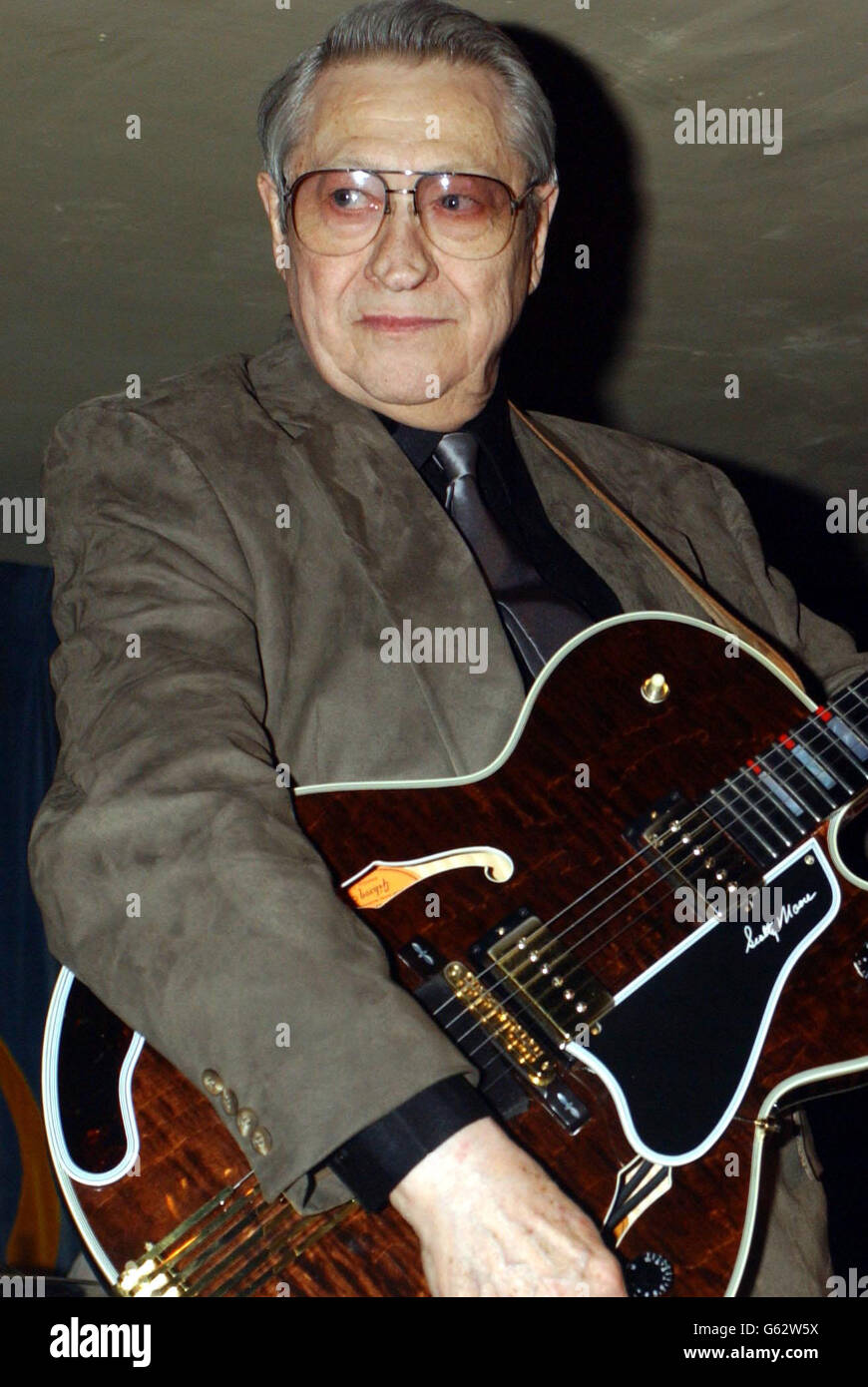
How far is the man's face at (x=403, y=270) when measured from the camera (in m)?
1.50

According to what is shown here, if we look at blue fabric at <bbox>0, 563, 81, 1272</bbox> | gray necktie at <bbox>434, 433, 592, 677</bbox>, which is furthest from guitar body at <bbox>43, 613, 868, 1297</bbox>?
blue fabric at <bbox>0, 563, 81, 1272</bbox>

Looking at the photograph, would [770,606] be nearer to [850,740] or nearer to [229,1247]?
[850,740]

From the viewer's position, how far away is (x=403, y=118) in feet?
4.99

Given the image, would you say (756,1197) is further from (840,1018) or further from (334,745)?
(334,745)

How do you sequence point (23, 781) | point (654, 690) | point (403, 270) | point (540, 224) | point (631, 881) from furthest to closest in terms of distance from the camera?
point (23, 781), point (540, 224), point (403, 270), point (654, 690), point (631, 881)

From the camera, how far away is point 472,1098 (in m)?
1.00

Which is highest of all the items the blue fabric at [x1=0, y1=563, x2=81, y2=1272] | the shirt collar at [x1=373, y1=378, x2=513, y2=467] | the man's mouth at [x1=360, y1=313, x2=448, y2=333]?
the man's mouth at [x1=360, y1=313, x2=448, y2=333]

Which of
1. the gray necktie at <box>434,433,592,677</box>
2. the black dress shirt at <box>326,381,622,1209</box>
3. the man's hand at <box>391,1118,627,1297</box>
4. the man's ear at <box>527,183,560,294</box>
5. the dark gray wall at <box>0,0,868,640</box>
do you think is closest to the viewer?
the man's hand at <box>391,1118,627,1297</box>

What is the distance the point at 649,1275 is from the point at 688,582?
2.73 ft

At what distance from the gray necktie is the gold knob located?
146 millimetres

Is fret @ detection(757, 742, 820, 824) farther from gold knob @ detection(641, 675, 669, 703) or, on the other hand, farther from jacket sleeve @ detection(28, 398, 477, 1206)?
jacket sleeve @ detection(28, 398, 477, 1206)
